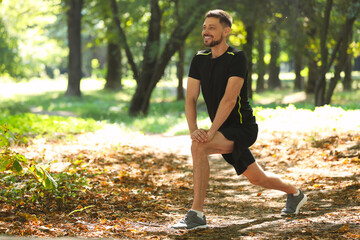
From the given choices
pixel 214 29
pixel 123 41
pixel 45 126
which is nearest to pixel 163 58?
pixel 123 41

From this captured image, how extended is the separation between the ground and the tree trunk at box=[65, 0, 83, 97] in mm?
17845

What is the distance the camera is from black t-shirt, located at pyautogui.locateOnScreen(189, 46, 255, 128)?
491 centimetres

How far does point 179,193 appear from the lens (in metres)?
7.30

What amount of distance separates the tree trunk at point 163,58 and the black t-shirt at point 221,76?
43.0ft

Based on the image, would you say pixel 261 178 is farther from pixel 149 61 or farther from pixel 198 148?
pixel 149 61

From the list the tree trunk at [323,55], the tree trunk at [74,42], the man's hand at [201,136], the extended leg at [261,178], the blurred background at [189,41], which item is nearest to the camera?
the man's hand at [201,136]

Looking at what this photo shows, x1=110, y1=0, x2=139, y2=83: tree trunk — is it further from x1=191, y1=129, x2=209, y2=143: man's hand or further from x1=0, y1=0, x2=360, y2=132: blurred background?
x1=191, y1=129, x2=209, y2=143: man's hand

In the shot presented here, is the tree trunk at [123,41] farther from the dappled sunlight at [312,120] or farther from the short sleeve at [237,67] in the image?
the short sleeve at [237,67]

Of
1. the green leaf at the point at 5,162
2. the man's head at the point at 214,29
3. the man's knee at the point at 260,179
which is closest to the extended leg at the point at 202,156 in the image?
the man's knee at the point at 260,179

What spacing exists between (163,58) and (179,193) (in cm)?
1255

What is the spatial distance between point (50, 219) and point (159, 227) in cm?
113

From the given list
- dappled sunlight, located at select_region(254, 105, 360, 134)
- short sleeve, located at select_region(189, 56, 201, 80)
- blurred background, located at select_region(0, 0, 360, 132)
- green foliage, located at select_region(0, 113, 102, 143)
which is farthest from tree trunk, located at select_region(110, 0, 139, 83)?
short sleeve, located at select_region(189, 56, 201, 80)

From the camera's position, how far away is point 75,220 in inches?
211

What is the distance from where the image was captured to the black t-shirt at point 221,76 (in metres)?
4.91
